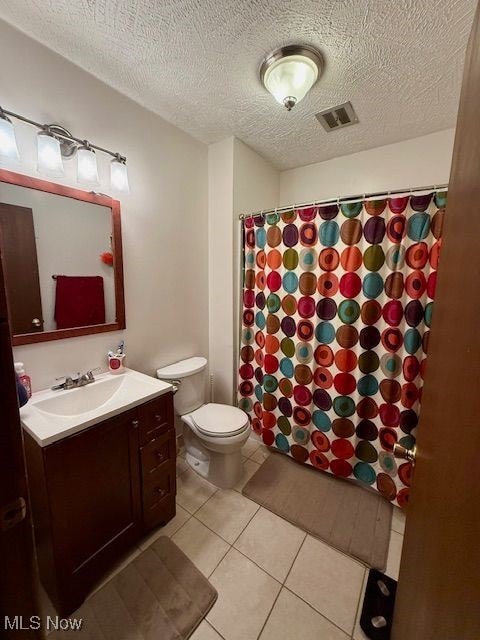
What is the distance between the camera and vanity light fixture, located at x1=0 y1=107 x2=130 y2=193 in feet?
3.52

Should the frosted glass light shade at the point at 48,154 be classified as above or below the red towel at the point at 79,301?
above

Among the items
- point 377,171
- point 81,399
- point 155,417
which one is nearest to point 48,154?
point 81,399

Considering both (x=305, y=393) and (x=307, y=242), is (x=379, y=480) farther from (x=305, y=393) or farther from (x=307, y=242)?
(x=307, y=242)

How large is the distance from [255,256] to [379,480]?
1747 mm

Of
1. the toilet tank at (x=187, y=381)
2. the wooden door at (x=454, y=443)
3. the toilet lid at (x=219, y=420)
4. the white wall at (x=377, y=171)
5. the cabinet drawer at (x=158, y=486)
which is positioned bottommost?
the cabinet drawer at (x=158, y=486)

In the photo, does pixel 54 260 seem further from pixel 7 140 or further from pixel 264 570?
pixel 264 570

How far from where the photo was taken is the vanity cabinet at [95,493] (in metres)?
1.00

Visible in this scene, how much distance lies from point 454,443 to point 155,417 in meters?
1.23

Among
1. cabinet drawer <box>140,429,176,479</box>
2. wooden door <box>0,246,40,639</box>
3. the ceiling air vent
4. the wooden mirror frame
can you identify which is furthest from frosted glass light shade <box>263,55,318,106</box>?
cabinet drawer <box>140,429,176,479</box>

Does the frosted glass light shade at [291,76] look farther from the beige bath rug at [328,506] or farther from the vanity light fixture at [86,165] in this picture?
the beige bath rug at [328,506]

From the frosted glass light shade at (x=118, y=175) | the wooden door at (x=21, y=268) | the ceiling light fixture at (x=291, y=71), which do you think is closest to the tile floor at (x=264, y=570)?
the wooden door at (x=21, y=268)

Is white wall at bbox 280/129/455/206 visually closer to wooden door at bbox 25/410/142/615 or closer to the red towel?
the red towel

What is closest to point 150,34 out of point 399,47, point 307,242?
point 399,47

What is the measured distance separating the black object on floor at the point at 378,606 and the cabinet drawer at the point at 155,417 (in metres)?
1.17
